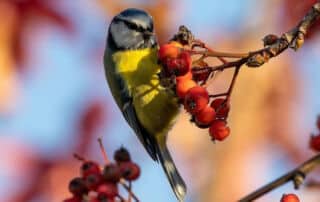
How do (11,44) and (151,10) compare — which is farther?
(151,10)

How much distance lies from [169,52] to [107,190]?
0.31 meters

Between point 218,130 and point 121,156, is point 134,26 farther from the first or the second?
point 218,130

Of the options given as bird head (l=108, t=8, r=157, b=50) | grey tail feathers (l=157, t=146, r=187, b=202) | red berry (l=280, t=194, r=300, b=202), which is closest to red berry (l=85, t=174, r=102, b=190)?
red berry (l=280, t=194, r=300, b=202)

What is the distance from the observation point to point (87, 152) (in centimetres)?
Result: 284

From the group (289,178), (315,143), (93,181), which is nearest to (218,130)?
(93,181)

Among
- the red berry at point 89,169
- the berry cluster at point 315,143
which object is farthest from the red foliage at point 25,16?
the berry cluster at point 315,143

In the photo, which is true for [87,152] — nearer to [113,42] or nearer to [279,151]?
[113,42]

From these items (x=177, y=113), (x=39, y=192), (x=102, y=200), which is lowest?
(x=102, y=200)

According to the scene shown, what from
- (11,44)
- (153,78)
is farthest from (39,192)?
(153,78)

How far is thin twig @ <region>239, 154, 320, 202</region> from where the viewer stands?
866 mm

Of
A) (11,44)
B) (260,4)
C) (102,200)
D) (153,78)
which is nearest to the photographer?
(102,200)

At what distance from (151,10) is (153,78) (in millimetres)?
770

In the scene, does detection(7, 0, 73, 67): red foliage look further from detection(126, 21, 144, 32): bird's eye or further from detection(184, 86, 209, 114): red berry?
detection(184, 86, 209, 114): red berry

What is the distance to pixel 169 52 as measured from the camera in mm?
1539
